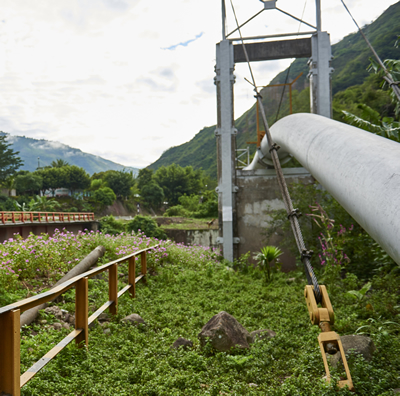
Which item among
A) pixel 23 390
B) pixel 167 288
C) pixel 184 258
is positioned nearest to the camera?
pixel 23 390

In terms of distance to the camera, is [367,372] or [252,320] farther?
[252,320]

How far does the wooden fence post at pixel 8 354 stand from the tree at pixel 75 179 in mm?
64612

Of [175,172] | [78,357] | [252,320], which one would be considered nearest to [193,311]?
[252,320]

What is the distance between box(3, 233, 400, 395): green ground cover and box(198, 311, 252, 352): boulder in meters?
0.09

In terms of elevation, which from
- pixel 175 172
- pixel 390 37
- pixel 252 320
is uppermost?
pixel 390 37

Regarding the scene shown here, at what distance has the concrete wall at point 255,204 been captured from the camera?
10844mm

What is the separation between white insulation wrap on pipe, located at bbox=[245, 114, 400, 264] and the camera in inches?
73.5

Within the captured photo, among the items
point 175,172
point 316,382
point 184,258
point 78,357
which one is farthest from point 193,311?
point 175,172

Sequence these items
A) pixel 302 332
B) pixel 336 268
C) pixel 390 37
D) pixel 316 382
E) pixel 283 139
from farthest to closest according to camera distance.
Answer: pixel 390 37, pixel 336 268, pixel 283 139, pixel 302 332, pixel 316 382

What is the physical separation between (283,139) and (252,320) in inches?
106

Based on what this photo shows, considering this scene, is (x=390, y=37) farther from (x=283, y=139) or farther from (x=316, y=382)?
(x=316, y=382)

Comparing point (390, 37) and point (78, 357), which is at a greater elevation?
point (390, 37)

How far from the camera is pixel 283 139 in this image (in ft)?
17.1

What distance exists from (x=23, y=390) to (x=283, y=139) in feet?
14.4
